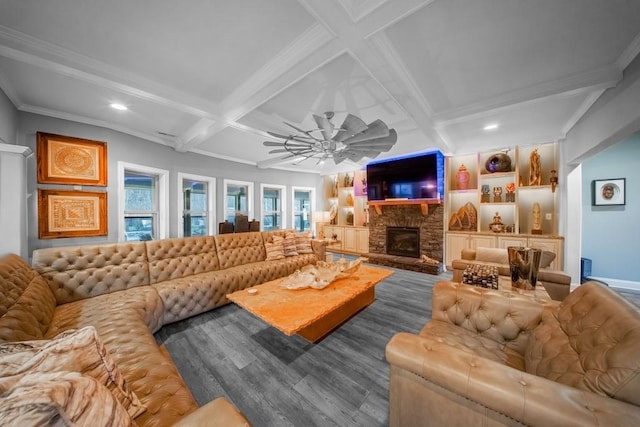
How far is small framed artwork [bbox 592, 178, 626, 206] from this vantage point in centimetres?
375

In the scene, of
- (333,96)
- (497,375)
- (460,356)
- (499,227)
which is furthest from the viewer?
(499,227)

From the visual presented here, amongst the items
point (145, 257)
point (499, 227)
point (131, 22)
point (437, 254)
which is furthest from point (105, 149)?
point (499, 227)

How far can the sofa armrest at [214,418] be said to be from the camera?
766 mm

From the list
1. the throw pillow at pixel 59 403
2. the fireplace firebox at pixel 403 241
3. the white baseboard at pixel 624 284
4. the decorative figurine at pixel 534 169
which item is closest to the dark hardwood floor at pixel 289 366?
the throw pillow at pixel 59 403

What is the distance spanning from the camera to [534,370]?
Answer: 1157 mm

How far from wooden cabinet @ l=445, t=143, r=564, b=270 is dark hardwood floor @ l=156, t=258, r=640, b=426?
2827mm

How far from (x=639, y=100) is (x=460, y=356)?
2.79 metres

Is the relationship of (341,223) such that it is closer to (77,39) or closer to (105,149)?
(105,149)

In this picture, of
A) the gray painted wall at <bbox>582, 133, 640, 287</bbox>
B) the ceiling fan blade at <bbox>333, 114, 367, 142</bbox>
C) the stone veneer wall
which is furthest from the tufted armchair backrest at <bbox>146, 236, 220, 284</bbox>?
the gray painted wall at <bbox>582, 133, 640, 287</bbox>

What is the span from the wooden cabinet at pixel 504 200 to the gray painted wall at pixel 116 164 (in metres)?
5.12

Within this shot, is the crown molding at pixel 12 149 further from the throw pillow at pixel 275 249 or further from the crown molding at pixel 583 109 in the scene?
the crown molding at pixel 583 109

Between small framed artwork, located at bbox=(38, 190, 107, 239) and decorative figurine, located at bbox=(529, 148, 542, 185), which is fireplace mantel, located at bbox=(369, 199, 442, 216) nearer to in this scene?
decorative figurine, located at bbox=(529, 148, 542, 185)

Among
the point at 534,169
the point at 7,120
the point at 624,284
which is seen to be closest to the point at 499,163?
the point at 534,169

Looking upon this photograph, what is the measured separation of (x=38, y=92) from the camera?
243cm
